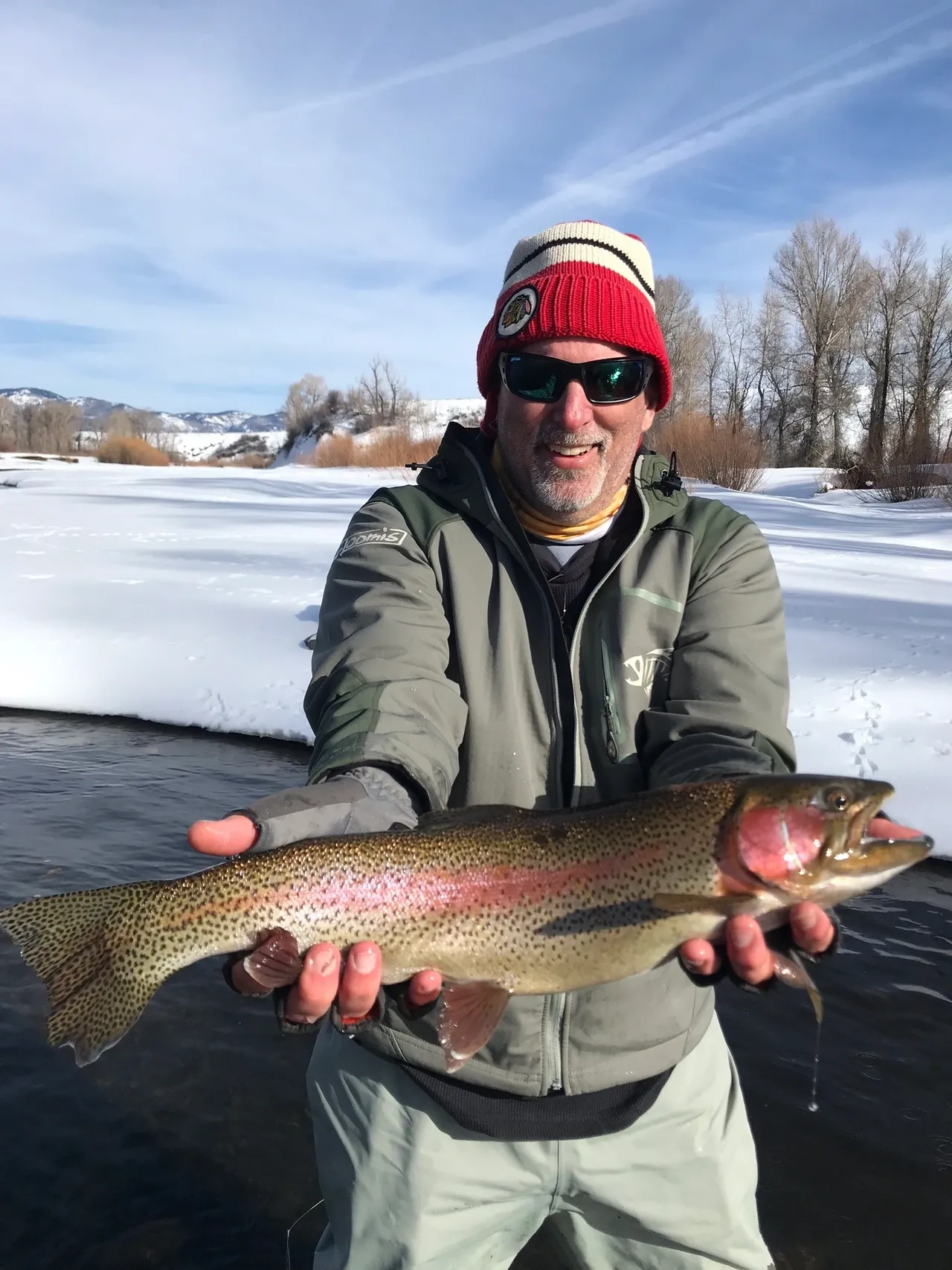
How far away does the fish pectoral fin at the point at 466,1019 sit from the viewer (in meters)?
1.87

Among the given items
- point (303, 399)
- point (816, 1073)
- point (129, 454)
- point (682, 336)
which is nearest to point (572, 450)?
point (816, 1073)

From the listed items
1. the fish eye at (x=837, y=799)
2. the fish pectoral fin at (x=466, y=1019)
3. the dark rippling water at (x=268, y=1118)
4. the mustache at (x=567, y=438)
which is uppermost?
the mustache at (x=567, y=438)

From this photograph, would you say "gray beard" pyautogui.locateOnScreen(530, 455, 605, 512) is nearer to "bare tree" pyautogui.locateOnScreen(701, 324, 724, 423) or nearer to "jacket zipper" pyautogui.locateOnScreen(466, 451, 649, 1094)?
"jacket zipper" pyautogui.locateOnScreen(466, 451, 649, 1094)

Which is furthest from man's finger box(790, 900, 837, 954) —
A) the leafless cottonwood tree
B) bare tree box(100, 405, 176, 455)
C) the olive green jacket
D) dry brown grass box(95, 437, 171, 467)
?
bare tree box(100, 405, 176, 455)

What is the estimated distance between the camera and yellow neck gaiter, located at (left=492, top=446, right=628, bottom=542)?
241 cm

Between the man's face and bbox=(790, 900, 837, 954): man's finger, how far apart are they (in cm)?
112

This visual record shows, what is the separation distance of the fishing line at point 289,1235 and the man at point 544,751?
3.96 feet

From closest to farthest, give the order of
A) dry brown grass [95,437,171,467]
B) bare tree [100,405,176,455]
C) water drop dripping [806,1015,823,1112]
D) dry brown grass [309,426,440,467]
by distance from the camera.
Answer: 1. water drop dripping [806,1015,823,1112]
2. dry brown grass [309,426,440,467]
3. dry brown grass [95,437,171,467]
4. bare tree [100,405,176,455]

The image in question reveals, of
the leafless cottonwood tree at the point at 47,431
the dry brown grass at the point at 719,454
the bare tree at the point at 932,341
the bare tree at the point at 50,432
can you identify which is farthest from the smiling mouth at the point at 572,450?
the leafless cottonwood tree at the point at 47,431

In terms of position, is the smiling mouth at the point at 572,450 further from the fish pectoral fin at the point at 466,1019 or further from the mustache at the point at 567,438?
the fish pectoral fin at the point at 466,1019

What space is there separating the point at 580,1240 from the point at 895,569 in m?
11.4

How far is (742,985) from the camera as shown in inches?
73.9

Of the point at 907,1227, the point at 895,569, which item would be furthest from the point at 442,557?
the point at 895,569

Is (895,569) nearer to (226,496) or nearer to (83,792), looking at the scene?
(83,792)
